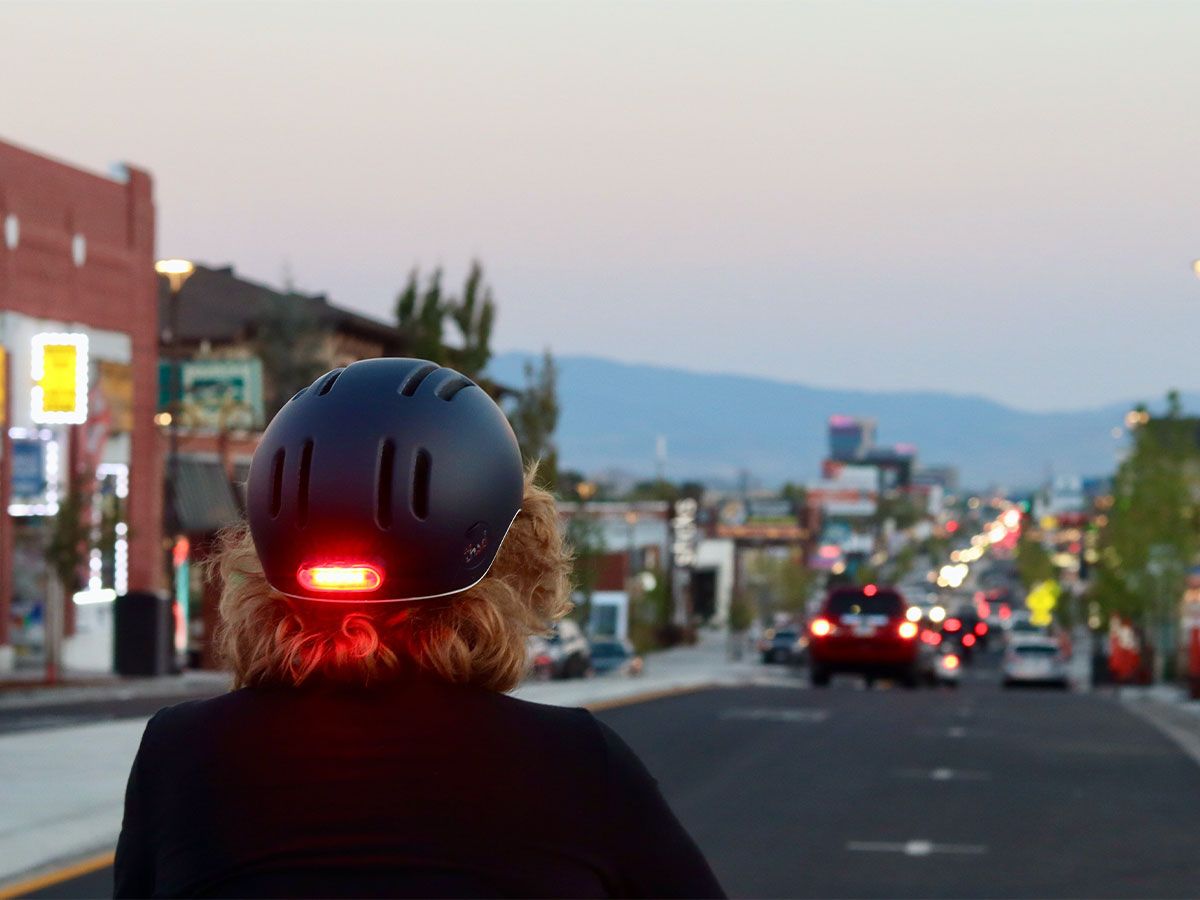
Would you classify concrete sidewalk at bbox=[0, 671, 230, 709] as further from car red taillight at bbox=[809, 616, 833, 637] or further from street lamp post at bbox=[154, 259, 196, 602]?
car red taillight at bbox=[809, 616, 833, 637]

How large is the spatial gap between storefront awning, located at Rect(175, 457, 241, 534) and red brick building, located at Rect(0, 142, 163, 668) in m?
2.93

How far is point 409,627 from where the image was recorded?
2.90 m

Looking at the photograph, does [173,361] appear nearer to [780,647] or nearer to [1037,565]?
[780,647]

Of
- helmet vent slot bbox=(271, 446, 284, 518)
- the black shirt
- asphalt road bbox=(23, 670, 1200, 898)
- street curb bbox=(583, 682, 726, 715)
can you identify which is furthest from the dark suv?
the black shirt

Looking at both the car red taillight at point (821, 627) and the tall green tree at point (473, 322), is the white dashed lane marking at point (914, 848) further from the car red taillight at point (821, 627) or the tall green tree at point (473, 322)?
the tall green tree at point (473, 322)

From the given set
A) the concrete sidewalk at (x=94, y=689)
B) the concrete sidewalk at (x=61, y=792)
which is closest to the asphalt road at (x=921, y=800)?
the concrete sidewalk at (x=61, y=792)

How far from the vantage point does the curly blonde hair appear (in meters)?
2.86

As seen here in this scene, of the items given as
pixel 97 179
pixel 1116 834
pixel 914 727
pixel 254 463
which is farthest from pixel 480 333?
pixel 254 463

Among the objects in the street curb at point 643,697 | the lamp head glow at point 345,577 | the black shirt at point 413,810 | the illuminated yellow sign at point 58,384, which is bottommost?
the street curb at point 643,697

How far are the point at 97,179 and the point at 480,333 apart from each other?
15393 mm

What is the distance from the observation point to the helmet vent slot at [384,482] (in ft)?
9.29

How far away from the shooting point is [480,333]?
6103cm

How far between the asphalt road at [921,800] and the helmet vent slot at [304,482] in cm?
938

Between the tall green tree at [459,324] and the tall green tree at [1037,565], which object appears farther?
the tall green tree at [1037,565]
